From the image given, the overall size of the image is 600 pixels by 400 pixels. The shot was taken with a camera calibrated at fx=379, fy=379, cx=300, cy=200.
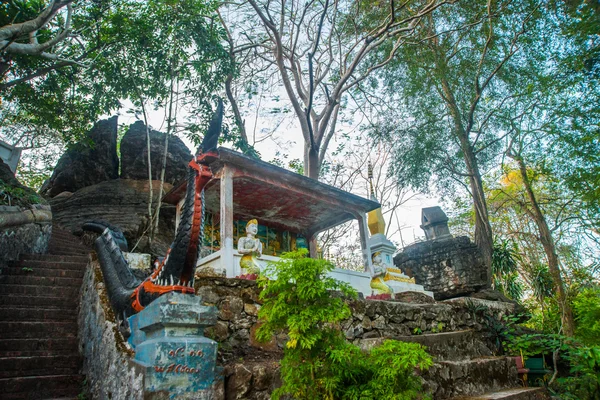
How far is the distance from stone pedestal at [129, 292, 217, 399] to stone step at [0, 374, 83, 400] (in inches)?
66.4

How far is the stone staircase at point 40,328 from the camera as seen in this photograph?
13.0ft

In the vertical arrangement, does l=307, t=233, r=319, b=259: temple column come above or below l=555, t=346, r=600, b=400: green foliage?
above

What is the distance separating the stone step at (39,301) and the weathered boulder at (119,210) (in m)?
5.69

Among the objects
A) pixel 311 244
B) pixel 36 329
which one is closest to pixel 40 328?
pixel 36 329

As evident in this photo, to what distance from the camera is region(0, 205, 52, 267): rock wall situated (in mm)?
6875

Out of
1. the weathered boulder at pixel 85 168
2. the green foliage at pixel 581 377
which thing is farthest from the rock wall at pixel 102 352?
the weathered boulder at pixel 85 168

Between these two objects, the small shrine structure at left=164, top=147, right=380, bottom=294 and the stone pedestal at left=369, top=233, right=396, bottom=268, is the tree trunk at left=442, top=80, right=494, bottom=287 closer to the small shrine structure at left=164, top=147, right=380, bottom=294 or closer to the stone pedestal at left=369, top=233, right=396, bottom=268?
the stone pedestal at left=369, top=233, right=396, bottom=268

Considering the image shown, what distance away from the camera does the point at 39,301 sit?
551 cm

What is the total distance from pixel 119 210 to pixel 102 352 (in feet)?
34.9

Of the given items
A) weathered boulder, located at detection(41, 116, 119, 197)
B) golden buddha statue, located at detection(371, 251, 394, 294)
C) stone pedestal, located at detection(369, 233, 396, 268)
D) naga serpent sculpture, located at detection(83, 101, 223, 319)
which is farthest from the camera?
weathered boulder, located at detection(41, 116, 119, 197)

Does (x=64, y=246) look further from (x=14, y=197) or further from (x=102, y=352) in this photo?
(x=102, y=352)

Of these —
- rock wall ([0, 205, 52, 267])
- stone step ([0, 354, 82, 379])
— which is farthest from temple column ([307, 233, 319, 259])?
stone step ([0, 354, 82, 379])

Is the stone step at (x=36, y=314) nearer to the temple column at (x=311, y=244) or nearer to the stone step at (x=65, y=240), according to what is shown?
the stone step at (x=65, y=240)

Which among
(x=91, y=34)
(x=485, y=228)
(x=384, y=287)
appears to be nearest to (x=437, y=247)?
(x=485, y=228)
